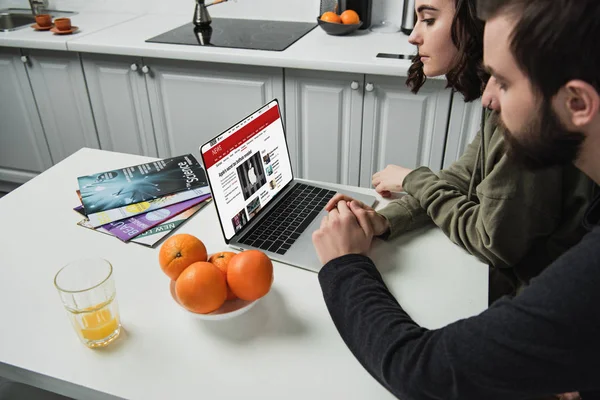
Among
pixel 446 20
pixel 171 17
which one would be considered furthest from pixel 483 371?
pixel 171 17

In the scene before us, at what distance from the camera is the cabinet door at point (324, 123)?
6.92 ft

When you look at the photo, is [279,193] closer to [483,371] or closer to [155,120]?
[483,371]

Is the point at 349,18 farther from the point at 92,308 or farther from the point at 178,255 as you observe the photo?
the point at 92,308

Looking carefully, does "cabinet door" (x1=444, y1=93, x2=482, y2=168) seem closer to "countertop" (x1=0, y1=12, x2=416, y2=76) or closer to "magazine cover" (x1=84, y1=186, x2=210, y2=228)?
"countertop" (x1=0, y1=12, x2=416, y2=76)

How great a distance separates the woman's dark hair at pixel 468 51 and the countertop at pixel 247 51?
0.69m

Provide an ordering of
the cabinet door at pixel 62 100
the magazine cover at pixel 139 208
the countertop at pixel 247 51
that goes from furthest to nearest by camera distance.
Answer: the cabinet door at pixel 62 100 → the countertop at pixel 247 51 → the magazine cover at pixel 139 208

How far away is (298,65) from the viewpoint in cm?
203

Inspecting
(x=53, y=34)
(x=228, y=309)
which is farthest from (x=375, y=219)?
(x=53, y=34)

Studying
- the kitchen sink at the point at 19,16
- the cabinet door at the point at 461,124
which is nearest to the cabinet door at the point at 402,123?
the cabinet door at the point at 461,124

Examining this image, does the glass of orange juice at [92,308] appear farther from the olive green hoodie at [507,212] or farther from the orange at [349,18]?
the orange at [349,18]

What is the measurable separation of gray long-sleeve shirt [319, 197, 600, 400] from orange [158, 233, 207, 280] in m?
0.31

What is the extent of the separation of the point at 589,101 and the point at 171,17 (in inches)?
102

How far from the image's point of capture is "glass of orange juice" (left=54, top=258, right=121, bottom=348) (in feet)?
2.54

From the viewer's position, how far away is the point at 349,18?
2.30m
